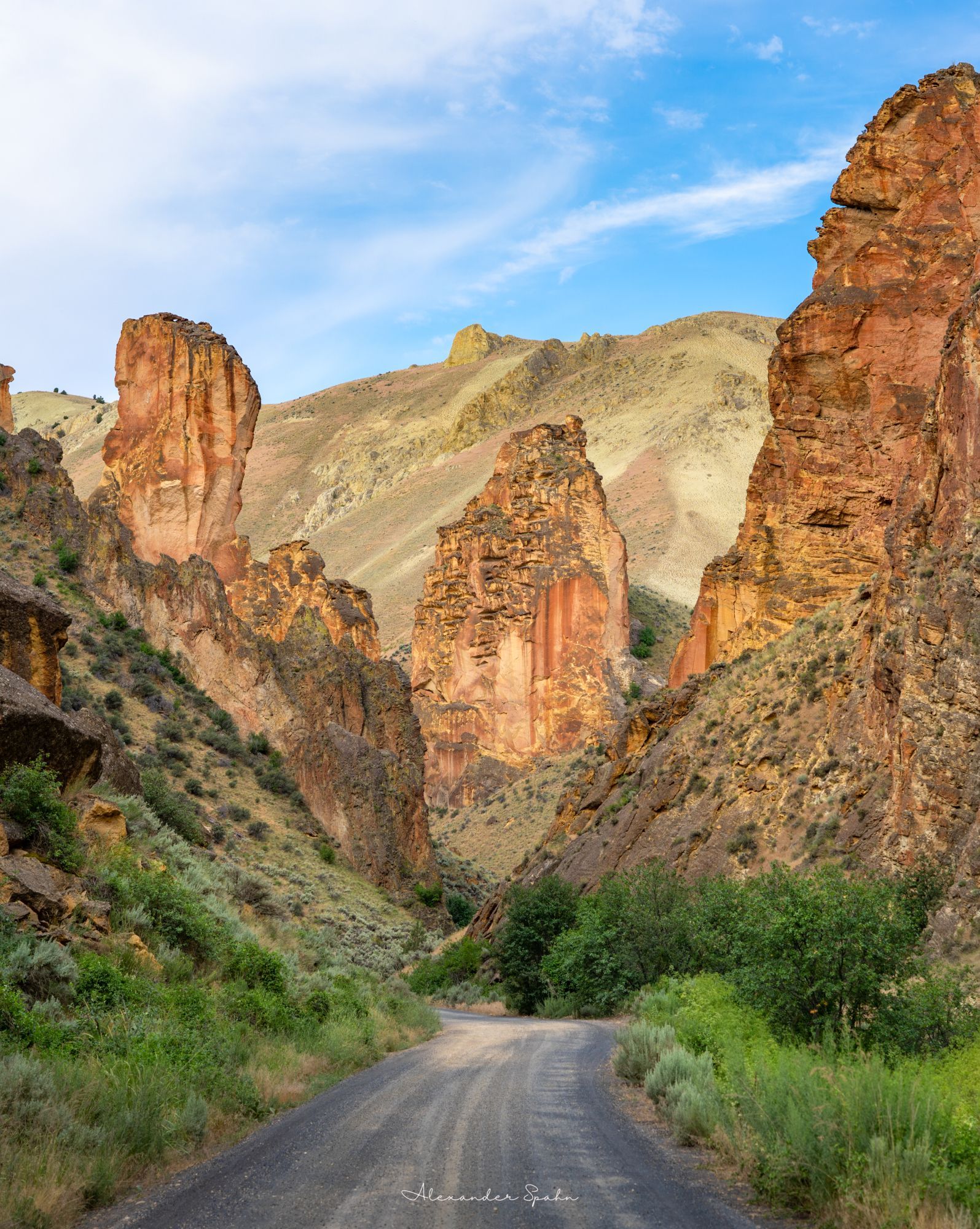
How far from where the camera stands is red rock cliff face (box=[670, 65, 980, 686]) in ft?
132

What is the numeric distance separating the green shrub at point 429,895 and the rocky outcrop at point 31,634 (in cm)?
2696

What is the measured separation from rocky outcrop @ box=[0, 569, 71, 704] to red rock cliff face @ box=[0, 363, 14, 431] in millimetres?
29682

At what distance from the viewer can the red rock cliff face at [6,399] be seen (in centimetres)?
4606

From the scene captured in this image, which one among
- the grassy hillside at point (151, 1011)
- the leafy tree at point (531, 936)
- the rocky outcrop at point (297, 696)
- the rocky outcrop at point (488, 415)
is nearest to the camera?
the grassy hillside at point (151, 1011)

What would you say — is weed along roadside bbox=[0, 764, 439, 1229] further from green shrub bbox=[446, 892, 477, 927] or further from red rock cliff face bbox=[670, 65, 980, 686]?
green shrub bbox=[446, 892, 477, 927]

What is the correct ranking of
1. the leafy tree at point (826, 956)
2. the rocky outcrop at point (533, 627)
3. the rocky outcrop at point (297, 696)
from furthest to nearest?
the rocky outcrop at point (533, 627) < the rocky outcrop at point (297, 696) < the leafy tree at point (826, 956)

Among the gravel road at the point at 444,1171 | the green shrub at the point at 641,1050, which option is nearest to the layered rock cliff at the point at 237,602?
the green shrub at the point at 641,1050

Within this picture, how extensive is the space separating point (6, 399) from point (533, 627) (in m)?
41.6

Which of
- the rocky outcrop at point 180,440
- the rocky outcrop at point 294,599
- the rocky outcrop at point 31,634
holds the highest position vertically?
the rocky outcrop at point 180,440

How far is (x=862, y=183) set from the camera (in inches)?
1674

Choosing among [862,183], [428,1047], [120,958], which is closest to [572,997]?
[428,1047]

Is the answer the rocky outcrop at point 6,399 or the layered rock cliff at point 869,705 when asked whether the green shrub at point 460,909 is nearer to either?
the layered rock cliff at point 869,705

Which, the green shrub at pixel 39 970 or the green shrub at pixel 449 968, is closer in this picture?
the green shrub at pixel 39 970

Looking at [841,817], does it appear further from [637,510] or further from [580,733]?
[637,510]
